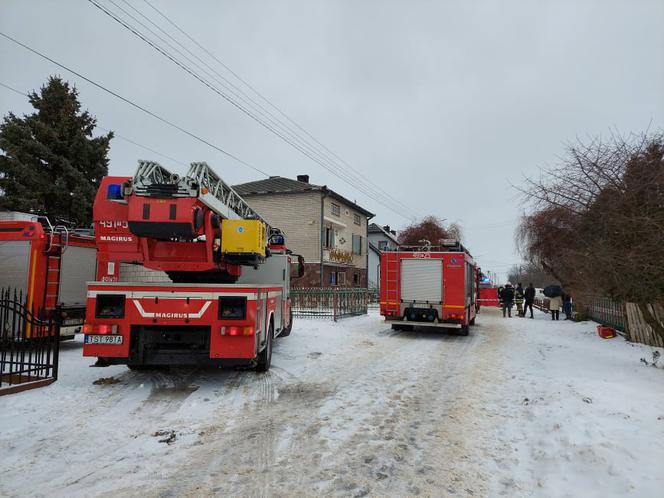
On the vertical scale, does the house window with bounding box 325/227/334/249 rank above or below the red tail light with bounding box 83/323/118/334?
above

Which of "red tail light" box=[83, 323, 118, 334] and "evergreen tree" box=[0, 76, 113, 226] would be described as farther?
"evergreen tree" box=[0, 76, 113, 226]

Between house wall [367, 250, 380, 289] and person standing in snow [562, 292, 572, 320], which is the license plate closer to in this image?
person standing in snow [562, 292, 572, 320]

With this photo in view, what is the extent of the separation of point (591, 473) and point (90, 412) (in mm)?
5808

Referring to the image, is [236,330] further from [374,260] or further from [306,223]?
[374,260]

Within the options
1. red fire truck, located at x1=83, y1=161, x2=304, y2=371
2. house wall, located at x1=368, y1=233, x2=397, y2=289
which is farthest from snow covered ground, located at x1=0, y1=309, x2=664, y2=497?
house wall, located at x1=368, y1=233, x2=397, y2=289

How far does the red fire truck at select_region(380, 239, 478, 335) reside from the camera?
44.2ft

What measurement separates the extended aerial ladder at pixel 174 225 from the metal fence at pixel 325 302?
10.1m

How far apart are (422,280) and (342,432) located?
9509 millimetres

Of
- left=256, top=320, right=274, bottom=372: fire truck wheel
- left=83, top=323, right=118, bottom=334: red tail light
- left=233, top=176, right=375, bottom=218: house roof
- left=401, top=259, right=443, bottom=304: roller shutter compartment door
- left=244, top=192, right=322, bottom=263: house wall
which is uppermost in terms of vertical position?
left=233, top=176, right=375, bottom=218: house roof

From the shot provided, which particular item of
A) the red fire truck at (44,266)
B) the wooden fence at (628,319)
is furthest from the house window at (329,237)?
the red fire truck at (44,266)

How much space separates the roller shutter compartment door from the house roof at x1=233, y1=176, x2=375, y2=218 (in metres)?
17.6

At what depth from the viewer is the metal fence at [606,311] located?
43.3 feet

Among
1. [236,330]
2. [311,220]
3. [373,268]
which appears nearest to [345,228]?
[311,220]

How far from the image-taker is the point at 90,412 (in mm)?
5617
